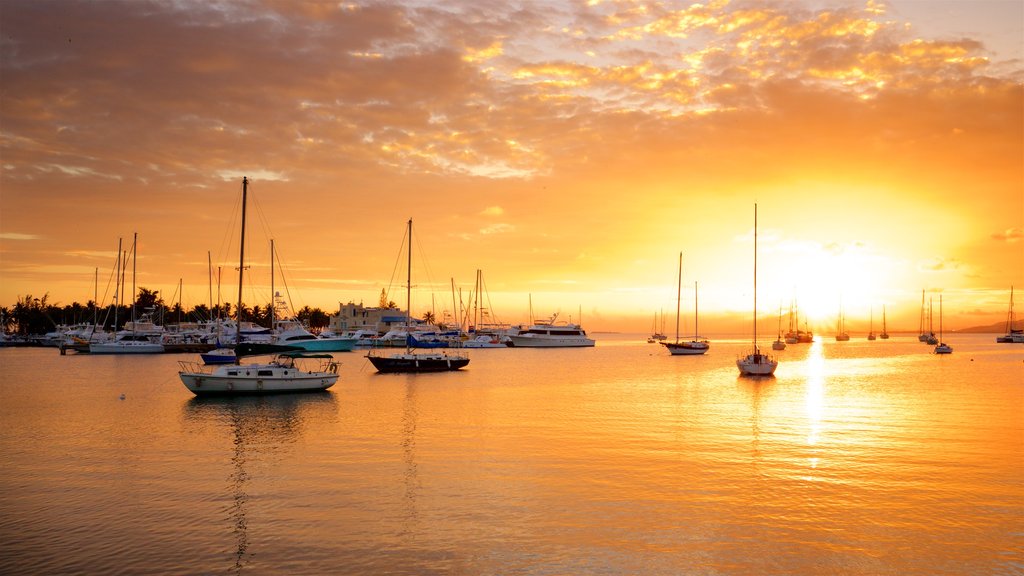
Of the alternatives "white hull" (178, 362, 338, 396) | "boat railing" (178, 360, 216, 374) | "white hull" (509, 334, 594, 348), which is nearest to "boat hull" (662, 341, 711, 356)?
"white hull" (509, 334, 594, 348)

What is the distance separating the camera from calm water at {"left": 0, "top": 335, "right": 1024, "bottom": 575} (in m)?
18.5

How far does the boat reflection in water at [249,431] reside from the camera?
21.0 metres

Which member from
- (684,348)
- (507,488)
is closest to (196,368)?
(507,488)

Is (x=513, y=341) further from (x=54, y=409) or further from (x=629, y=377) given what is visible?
(x=54, y=409)

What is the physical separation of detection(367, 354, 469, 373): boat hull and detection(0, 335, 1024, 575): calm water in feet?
101

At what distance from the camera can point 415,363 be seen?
87.0 m

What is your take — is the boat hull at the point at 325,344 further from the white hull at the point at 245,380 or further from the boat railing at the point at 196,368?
the white hull at the point at 245,380

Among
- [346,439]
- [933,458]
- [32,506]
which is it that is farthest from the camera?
[346,439]

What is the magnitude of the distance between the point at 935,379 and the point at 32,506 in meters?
87.9

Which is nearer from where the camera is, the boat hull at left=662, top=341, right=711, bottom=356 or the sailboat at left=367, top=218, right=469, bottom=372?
the sailboat at left=367, top=218, right=469, bottom=372

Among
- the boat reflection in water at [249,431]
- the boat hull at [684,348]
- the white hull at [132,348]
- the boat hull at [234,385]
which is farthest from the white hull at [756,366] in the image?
the white hull at [132,348]

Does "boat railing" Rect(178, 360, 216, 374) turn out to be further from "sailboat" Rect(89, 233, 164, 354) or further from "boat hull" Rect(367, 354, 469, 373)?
"sailboat" Rect(89, 233, 164, 354)

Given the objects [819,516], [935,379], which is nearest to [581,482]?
[819,516]

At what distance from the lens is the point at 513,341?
182500mm
